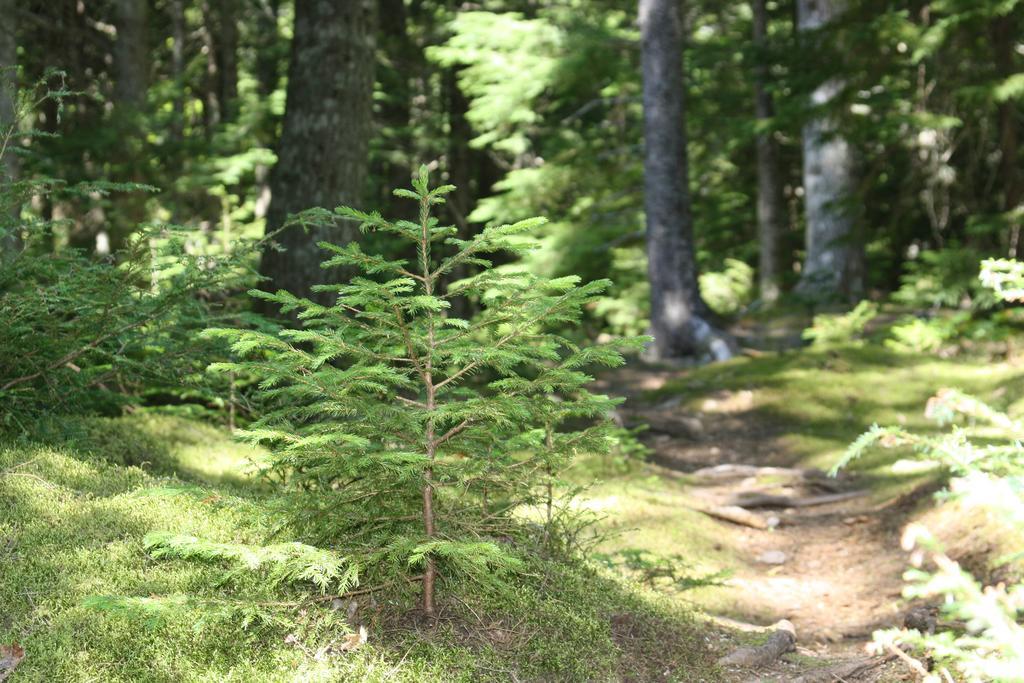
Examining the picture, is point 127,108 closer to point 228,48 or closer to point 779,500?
point 228,48

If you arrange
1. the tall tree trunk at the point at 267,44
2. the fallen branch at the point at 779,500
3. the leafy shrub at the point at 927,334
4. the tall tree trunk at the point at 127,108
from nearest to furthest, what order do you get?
the fallen branch at the point at 779,500 < the leafy shrub at the point at 927,334 < the tall tree trunk at the point at 127,108 < the tall tree trunk at the point at 267,44

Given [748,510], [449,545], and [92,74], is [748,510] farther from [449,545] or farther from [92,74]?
[92,74]

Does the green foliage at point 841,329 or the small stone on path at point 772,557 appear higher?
the green foliage at point 841,329

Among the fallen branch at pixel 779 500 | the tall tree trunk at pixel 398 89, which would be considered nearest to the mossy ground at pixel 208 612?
the fallen branch at pixel 779 500

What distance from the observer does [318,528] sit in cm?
307

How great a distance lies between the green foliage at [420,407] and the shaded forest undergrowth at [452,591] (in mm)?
258

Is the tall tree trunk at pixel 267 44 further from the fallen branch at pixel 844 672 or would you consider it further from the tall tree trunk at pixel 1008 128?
the fallen branch at pixel 844 672

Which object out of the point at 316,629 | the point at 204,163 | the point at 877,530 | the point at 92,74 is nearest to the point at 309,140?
the point at 316,629

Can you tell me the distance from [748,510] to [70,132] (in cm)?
1130

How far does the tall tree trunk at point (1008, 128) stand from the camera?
951 centimetres

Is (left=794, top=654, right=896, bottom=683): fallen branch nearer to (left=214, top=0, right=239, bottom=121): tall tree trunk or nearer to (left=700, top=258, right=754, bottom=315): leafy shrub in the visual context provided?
Answer: (left=700, top=258, right=754, bottom=315): leafy shrub

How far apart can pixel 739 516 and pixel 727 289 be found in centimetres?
1318

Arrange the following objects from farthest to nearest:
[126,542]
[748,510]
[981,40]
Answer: [981,40], [748,510], [126,542]

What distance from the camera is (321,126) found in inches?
256
